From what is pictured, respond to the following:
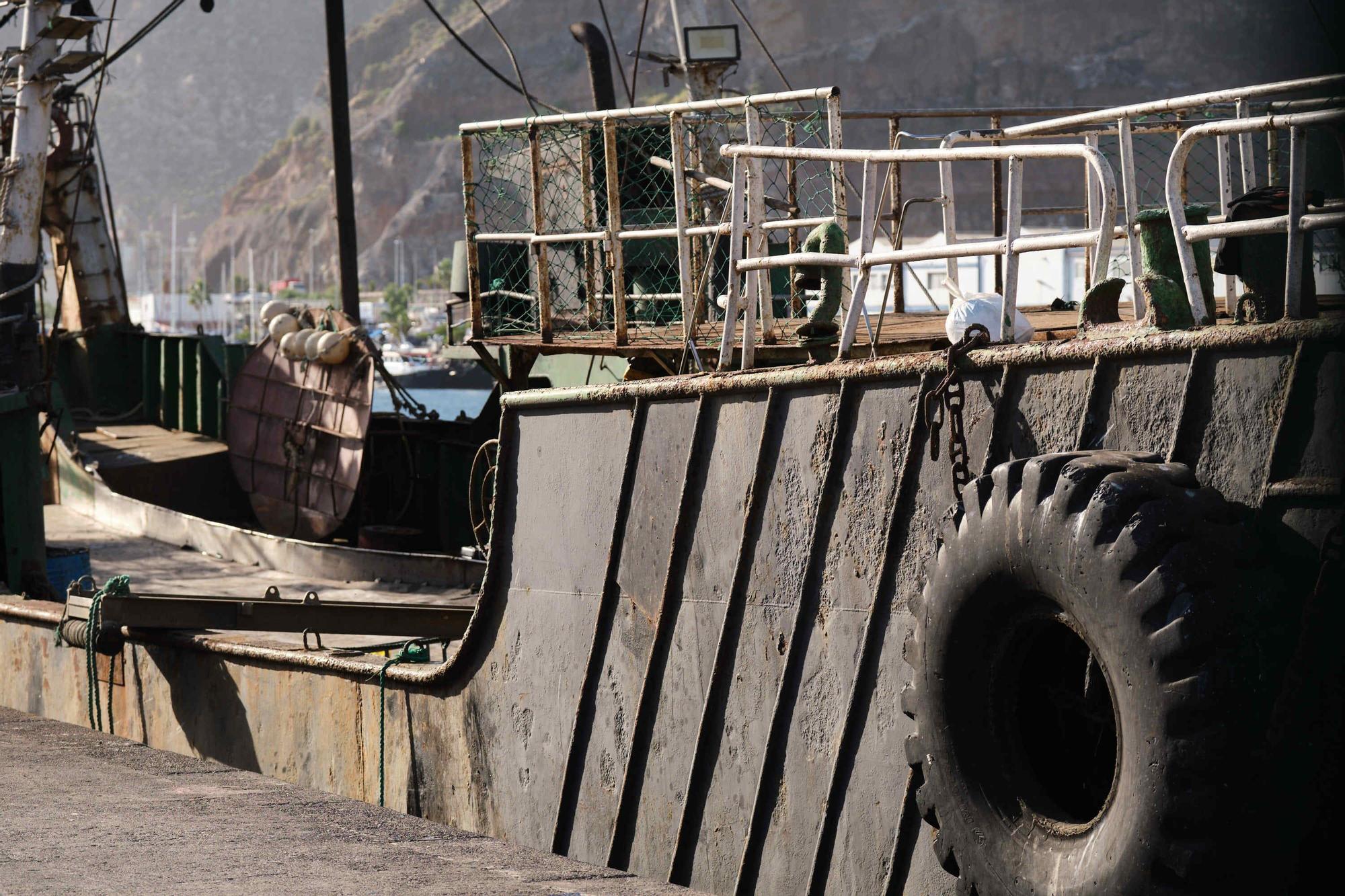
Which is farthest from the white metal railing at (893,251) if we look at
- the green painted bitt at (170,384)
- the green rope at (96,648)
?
the green painted bitt at (170,384)

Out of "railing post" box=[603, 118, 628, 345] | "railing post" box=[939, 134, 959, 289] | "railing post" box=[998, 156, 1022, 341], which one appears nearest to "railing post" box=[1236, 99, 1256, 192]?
"railing post" box=[939, 134, 959, 289]

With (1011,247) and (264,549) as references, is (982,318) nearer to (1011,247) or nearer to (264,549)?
(1011,247)

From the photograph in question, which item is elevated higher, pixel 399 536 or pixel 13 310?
pixel 13 310

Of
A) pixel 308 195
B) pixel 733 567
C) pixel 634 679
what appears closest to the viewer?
pixel 733 567

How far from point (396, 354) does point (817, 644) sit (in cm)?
10661

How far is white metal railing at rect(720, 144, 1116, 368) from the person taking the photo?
4.54m

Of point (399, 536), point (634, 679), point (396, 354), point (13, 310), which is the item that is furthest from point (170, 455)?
point (396, 354)

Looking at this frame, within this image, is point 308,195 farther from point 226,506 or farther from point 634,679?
point 634,679

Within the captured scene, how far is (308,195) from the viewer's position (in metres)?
187

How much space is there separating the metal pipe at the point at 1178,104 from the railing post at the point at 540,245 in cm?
234

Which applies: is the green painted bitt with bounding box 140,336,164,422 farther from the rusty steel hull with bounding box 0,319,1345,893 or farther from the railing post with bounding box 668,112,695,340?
the railing post with bounding box 668,112,695,340

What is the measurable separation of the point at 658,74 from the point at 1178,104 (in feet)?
381

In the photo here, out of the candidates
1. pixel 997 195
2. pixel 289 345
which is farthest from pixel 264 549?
pixel 997 195

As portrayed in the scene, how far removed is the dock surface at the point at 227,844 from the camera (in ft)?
16.0
